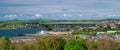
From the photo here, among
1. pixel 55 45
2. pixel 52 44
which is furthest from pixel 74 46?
pixel 52 44

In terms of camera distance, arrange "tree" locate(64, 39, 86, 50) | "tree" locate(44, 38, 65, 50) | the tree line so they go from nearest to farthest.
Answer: "tree" locate(64, 39, 86, 50), the tree line, "tree" locate(44, 38, 65, 50)

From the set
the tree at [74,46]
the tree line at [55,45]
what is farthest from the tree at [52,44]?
the tree at [74,46]

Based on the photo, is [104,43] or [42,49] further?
[104,43]

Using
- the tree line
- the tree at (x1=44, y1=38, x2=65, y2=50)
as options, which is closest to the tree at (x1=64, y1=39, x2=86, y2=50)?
the tree line

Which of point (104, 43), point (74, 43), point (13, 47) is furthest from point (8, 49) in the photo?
point (104, 43)

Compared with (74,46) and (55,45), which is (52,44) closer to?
(55,45)

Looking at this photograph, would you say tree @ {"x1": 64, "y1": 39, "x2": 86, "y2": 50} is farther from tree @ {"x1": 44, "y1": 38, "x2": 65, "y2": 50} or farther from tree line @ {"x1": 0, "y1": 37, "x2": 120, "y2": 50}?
tree @ {"x1": 44, "y1": 38, "x2": 65, "y2": 50}

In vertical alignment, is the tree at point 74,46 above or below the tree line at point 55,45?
above

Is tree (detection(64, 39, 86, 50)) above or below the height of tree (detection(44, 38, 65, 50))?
above

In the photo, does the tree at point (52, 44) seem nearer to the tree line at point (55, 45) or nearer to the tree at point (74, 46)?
the tree line at point (55, 45)

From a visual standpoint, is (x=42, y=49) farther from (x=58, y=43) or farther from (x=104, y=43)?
(x=104, y=43)
